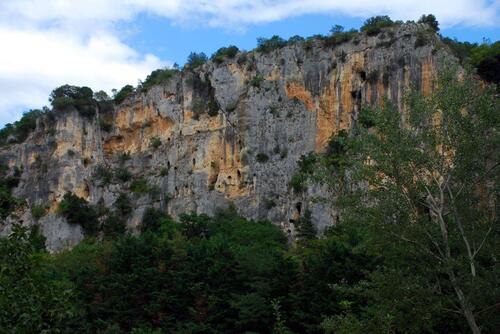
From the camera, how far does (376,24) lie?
57.7m

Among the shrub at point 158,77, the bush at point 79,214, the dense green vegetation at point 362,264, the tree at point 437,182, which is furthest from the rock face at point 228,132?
the tree at point 437,182

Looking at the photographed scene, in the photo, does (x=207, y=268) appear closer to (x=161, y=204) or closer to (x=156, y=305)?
(x=156, y=305)

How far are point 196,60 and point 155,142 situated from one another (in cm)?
906

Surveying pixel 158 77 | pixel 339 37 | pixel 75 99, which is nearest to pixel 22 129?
pixel 75 99

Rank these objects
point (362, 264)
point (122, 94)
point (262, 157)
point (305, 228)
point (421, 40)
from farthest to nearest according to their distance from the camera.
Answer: point (122, 94)
point (262, 157)
point (421, 40)
point (305, 228)
point (362, 264)

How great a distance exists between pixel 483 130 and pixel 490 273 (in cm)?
338

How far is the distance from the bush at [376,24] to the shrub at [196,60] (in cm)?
1517

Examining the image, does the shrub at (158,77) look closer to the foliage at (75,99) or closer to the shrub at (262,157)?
the foliage at (75,99)

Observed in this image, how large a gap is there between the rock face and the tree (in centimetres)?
3238

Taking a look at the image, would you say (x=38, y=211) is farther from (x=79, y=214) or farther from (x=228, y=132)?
(x=228, y=132)

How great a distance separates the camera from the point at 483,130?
54.7 feet

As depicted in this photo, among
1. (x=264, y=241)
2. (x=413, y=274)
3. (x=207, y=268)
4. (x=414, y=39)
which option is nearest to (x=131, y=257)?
(x=207, y=268)

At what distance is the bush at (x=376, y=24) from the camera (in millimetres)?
56875

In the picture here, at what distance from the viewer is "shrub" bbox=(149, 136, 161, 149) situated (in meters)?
63.3
